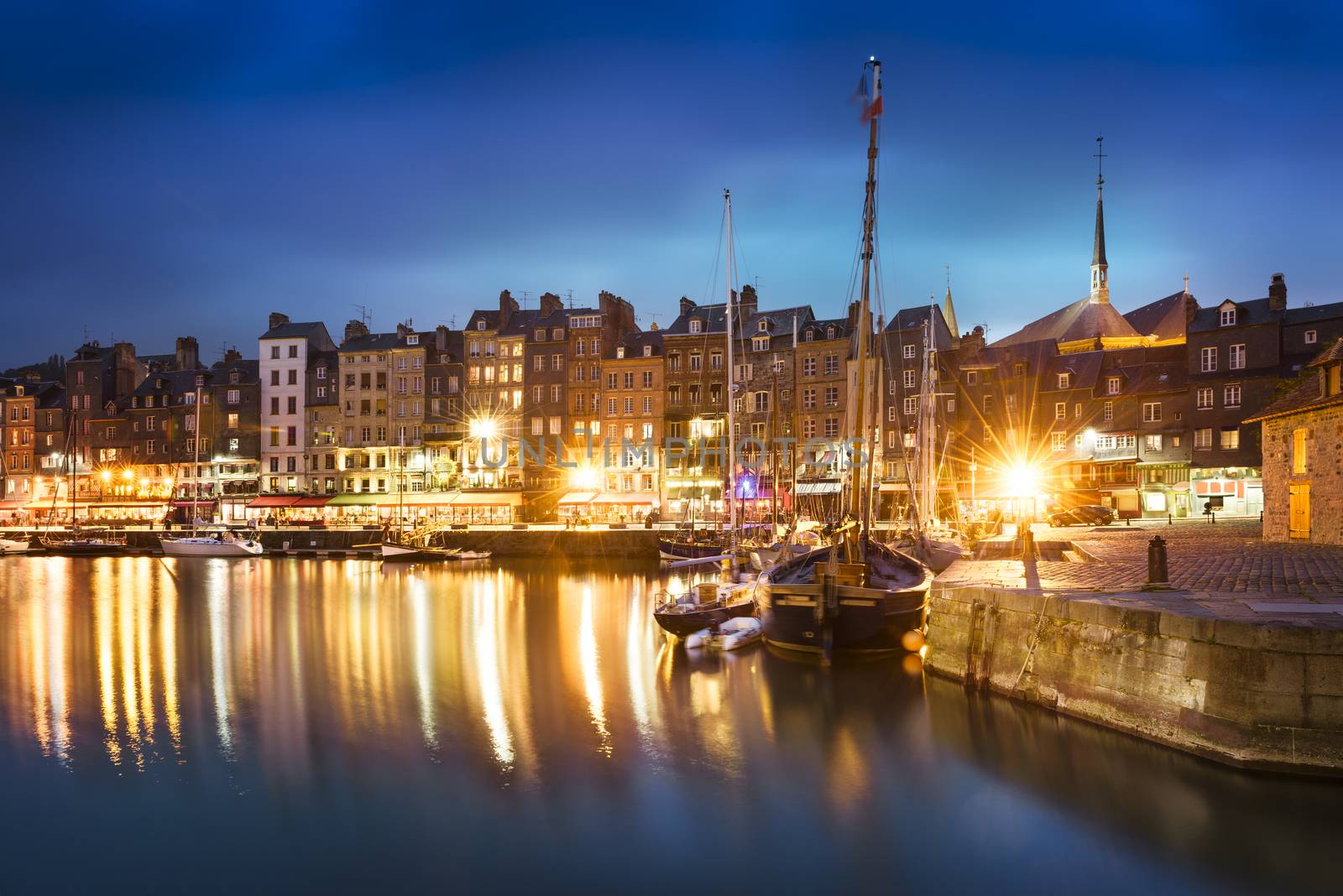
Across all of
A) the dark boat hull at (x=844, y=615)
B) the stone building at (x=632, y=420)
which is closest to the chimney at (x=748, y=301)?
the stone building at (x=632, y=420)

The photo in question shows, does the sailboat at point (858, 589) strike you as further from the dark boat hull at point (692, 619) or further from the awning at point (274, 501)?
the awning at point (274, 501)

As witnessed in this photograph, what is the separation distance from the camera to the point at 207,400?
76812 mm

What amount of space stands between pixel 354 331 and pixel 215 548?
24.7 metres

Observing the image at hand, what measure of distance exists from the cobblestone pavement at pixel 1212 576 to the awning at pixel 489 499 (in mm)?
42662

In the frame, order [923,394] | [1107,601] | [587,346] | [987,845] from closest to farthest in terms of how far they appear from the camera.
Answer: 1. [987,845]
2. [1107,601]
3. [923,394]
4. [587,346]

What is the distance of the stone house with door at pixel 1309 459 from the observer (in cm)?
2511

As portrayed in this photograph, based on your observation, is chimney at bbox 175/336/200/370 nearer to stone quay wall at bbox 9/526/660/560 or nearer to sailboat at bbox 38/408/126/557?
sailboat at bbox 38/408/126/557

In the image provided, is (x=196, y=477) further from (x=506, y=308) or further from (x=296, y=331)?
(x=506, y=308)

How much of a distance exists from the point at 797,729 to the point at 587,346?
5458 centimetres

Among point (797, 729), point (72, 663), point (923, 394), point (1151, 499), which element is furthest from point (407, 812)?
point (1151, 499)

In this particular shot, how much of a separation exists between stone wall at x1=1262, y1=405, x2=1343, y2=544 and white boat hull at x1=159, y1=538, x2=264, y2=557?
54.8 metres

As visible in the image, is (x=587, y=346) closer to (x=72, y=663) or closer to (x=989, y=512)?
(x=989, y=512)

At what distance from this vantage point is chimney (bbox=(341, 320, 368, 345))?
7662 cm

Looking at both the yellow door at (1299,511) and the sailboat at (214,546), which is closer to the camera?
the yellow door at (1299,511)
